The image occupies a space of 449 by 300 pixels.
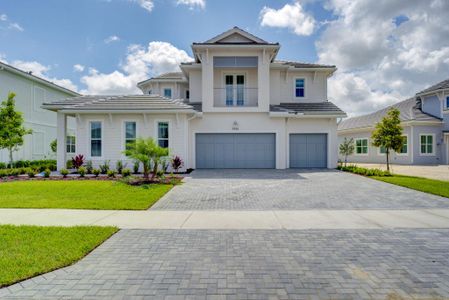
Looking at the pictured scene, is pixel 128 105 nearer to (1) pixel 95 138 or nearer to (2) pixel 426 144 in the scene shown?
(1) pixel 95 138

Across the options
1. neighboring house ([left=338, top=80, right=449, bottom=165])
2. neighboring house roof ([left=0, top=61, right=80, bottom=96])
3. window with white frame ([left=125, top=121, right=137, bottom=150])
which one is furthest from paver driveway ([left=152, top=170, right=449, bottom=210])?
neighboring house roof ([left=0, top=61, right=80, bottom=96])

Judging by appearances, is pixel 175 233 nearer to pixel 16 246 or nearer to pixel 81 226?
pixel 81 226

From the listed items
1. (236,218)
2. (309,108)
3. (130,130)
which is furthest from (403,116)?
(236,218)

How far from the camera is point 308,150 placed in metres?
18.5

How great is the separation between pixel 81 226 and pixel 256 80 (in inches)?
627

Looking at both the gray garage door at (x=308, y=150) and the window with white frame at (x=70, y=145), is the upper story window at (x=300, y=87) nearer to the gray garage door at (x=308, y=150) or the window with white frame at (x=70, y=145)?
the gray garage door at (x=308, y=150)

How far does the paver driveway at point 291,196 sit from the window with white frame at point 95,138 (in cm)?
751

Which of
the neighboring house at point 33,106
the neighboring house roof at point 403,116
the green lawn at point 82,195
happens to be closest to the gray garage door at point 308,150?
the green lawn at point 82,195

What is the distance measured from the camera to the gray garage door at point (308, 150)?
60.3 feet

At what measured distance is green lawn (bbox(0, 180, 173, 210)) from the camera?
26.0 feet

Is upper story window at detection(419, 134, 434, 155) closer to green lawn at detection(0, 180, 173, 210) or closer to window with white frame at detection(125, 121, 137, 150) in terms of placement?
green lawn at detection(0, 180, 173, 210)

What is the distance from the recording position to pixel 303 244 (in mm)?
4879

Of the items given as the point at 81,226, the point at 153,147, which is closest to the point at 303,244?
the point at 81,226

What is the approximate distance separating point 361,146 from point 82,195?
96.0 feet
